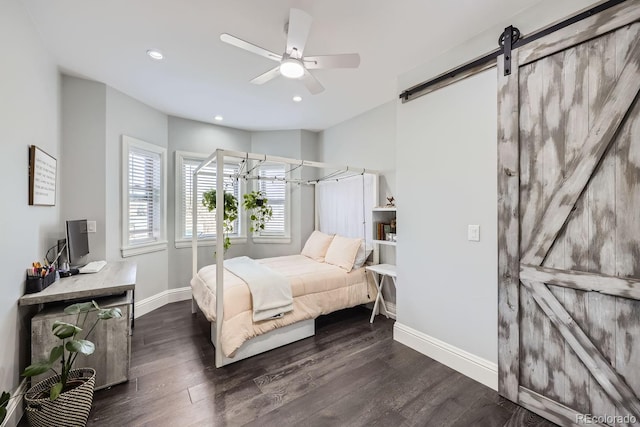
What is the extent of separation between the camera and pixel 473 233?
7.36 ft

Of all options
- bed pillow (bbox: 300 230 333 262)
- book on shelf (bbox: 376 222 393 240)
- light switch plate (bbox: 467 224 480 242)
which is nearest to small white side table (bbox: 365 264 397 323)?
book on shelf (bbox: 376 222 393 240)

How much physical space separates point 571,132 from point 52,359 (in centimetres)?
338

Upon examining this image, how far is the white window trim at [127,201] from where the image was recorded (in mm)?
3330

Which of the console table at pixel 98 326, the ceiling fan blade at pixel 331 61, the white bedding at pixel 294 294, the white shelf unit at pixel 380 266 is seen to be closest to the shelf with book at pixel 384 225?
the white shelf unit at pixel 380 266

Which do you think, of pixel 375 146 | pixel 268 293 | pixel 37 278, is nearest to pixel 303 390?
pixel 268 293

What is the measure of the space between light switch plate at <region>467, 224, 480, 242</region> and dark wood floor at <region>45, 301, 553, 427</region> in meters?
1.16

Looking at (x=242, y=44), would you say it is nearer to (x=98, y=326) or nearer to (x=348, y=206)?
(x=98, y=326)

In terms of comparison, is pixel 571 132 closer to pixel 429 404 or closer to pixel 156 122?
pixel 429 404

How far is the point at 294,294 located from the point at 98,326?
164cm

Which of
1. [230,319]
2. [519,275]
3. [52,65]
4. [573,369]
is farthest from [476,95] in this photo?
[52,65]

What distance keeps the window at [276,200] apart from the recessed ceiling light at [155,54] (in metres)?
2.38

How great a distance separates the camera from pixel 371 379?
7.26 ft

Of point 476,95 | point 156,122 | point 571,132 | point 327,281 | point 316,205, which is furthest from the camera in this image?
point 316,205

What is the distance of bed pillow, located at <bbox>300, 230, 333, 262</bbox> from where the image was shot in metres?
3.96
